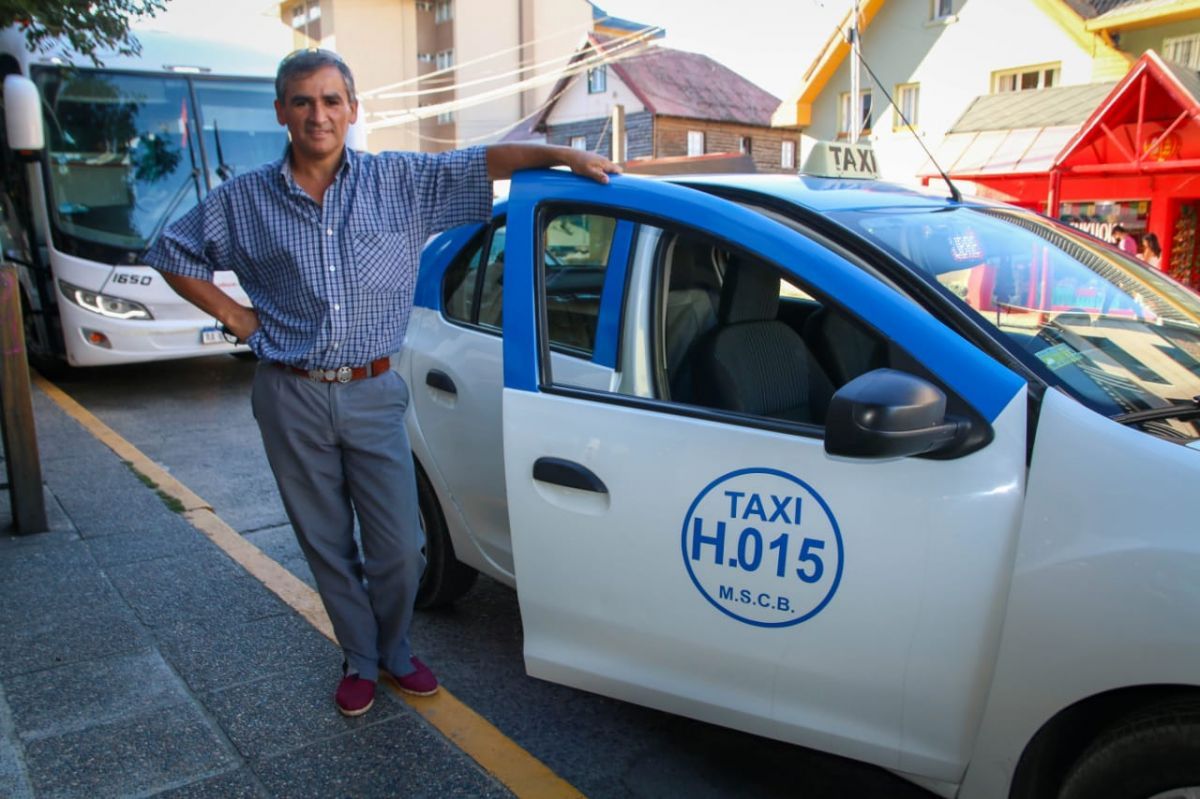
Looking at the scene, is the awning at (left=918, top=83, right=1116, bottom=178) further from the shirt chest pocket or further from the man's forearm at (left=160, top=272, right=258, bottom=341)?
the man's forearm at (left=160, top=272, right=258, bottom=341)

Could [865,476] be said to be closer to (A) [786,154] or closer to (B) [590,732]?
(B) [590,732]

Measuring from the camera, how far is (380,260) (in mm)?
2811

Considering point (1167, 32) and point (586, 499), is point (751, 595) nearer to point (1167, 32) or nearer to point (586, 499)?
point (586, 499)

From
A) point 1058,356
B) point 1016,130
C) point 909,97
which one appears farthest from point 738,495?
point 909,97

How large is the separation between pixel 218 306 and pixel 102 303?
20.7 ft

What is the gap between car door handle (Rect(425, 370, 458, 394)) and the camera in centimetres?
333

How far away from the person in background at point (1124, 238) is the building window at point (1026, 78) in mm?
5658

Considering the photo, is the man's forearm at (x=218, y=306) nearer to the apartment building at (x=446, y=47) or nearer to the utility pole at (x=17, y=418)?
the utility pole at (x=17, y=418)

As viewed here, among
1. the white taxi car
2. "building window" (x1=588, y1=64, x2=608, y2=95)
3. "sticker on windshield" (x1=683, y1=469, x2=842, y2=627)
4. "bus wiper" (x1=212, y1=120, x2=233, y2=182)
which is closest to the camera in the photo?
the white taxi car

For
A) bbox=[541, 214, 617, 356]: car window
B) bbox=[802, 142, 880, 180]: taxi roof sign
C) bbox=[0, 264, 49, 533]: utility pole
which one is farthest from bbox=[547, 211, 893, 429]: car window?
bbox=[0, 264, 49, 533]: utility pole

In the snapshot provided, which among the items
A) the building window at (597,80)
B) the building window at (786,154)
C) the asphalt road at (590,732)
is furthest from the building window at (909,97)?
the asphalt road at (590,732)

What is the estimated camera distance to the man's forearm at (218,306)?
9.29 ft

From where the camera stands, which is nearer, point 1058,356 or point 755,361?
point 1058,356

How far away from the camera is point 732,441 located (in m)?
2.24
